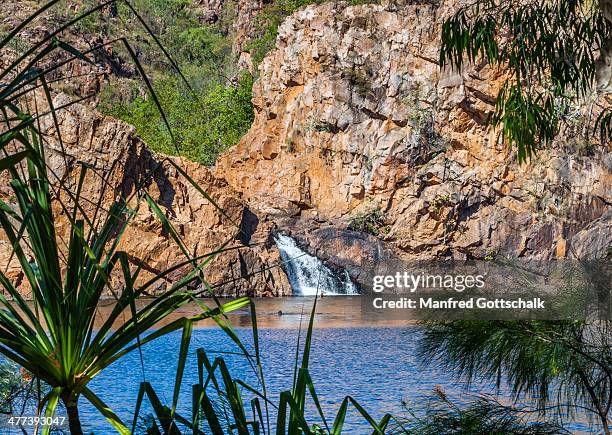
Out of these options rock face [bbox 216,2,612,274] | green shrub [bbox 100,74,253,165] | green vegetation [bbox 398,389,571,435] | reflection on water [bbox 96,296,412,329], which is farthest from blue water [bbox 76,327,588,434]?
green shrub [bbox 100,74,253,165]

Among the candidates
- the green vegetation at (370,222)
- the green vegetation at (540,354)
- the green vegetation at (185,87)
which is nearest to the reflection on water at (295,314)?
the green vegetation at (370,222)

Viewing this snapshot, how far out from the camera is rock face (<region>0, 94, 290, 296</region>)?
74.7 feet

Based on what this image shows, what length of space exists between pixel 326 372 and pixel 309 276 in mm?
14419

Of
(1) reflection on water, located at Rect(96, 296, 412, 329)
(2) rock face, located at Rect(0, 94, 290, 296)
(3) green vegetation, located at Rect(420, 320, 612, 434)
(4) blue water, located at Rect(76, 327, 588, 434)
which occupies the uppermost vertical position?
(2) rock face, located at Rect(0, 94, 290, 296)

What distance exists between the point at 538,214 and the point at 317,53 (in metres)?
9.56

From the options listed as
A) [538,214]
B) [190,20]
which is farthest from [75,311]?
[190,20]

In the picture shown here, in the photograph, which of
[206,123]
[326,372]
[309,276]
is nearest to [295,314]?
[309,276]

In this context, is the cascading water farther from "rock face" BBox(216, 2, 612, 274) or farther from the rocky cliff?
"rock face" BBox(216, 2, 612, 274)

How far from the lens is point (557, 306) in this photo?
3238mm

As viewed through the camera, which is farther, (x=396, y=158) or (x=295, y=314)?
(x=396, y=158)

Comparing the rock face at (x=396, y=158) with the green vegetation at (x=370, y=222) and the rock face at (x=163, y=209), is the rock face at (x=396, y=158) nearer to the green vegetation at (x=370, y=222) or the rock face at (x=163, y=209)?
the green vegetation at (x=370, y=222)

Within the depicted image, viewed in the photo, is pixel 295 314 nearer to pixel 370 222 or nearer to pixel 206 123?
pixel 370 222

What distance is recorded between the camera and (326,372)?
11883 millimetres

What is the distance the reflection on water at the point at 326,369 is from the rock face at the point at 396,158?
30.5 feet
